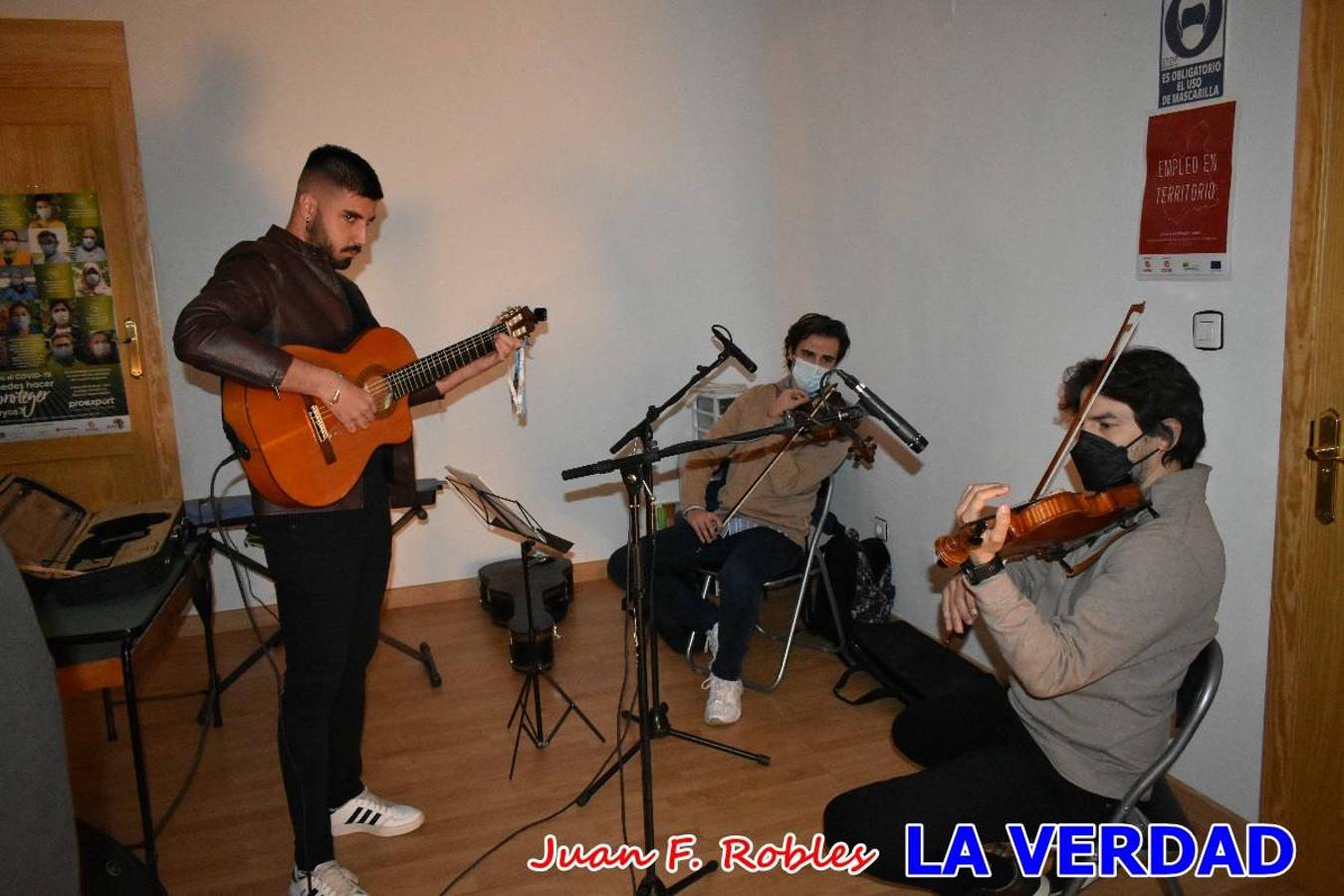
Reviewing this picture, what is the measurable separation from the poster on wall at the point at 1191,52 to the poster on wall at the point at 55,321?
3.93 m

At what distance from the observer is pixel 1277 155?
6.98 feet

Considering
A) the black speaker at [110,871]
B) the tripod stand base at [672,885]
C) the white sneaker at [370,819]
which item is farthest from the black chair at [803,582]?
the black speaker at [110,871]

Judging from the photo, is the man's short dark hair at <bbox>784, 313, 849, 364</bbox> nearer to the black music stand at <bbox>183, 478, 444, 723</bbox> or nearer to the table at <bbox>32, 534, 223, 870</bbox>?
the black music stand at <bbox>183, 478, 444, 723</bbox>

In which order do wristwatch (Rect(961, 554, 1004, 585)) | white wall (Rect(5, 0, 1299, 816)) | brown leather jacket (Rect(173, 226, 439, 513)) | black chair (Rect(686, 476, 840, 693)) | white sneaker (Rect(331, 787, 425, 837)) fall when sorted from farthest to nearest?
1. black chair (Rect(686, 476, 840, 693))
2. white sneaker (Rect(331, 787, 425, 837))
3. white wall (Rect(5, 0, 1299, 816))
4. brown leather jacket (Rect(173, 226, 439, 513))
5. wristwatch (Rect(961, 554, 1004, 585))

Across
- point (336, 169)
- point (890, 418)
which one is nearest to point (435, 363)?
point (336, 169)

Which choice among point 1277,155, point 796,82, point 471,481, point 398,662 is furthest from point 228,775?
point 796,82

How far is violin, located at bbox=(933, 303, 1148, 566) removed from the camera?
1592mm

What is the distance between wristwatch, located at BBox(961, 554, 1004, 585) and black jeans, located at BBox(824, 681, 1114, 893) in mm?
430

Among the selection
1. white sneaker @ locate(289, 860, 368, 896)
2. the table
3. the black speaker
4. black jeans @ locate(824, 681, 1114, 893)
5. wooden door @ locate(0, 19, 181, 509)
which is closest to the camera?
the black speaker

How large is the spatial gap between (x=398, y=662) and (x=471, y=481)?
1.59m

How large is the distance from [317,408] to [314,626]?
50 cm

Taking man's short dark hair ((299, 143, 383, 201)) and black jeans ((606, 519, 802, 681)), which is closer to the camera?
man's short dark hair ((299, 143, 383, 201))

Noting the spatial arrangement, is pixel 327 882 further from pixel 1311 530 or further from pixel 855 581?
pixel 1311 530

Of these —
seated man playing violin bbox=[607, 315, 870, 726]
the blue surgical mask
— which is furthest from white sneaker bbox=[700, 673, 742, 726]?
the blue surgical mask
